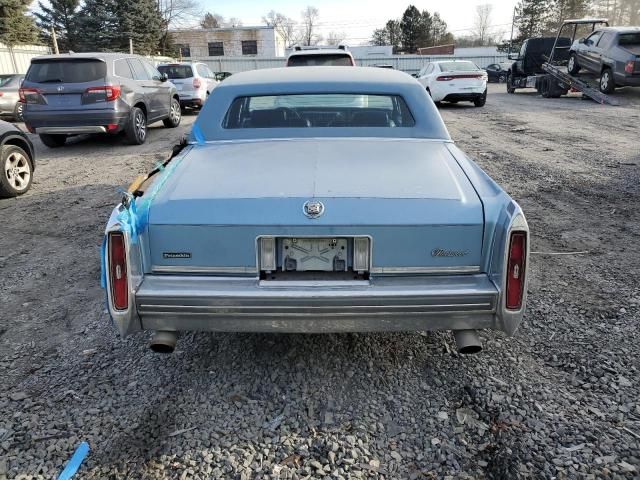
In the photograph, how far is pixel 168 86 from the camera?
12391mm

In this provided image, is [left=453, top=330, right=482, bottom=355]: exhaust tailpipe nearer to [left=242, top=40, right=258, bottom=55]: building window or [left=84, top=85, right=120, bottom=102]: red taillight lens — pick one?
[left=84, top=85, right=120, bottom=102]: red taillight lens

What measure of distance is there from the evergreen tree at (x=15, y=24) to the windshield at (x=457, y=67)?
1047 inches

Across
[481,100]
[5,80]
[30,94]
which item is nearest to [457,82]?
[481,100]

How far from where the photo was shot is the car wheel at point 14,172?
6590 millimetres

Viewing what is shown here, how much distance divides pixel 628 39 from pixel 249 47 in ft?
149

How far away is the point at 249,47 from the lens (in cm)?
5478

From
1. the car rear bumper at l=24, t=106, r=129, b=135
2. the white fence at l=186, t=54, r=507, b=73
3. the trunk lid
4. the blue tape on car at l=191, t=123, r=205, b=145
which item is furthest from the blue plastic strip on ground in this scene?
the white fence at l=186, t=54, r=507, b=73

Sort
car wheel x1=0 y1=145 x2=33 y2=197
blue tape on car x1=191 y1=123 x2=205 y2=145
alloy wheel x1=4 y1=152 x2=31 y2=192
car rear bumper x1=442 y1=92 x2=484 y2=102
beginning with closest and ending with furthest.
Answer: blue tape on car x1=191 y1=123 x2=205 y2=145 < car wheel x1=0 y1=145 x2=33 y2=197 < alloy wheel x1=4 y1=152 x2=31 y2=192 < car rear bumper x1=442 y1=92 x2=484 y2=102

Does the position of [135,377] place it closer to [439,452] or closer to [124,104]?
[439,452]

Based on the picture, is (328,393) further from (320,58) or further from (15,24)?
(15,24)

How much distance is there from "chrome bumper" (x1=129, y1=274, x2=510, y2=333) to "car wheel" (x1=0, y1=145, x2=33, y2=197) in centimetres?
532

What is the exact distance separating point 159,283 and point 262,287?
52 cm

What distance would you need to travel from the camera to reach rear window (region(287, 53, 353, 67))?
1132 cm

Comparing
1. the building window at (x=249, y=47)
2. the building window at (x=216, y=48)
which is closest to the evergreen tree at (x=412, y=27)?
the building window at (x=249, y=47)
